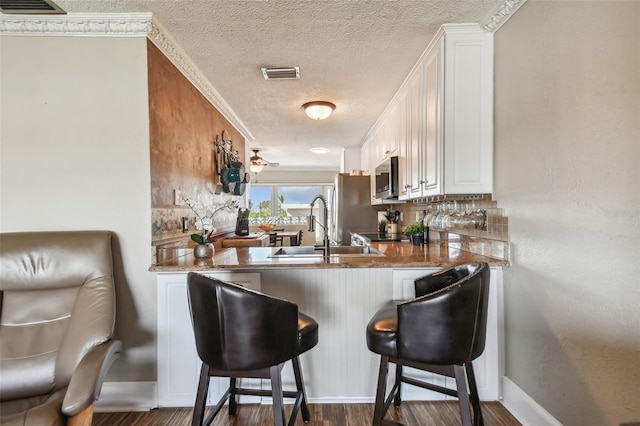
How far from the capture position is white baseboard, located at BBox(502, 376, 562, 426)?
59.1 inches

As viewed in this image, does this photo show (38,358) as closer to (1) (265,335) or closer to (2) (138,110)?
(1) (265,335)

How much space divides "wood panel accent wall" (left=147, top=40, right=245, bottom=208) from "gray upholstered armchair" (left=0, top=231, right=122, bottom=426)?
50 cm

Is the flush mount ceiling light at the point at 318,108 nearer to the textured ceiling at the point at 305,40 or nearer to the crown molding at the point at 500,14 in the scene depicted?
the textured ceiling at the point at 305,40

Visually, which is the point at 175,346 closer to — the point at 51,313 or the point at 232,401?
the point at 232,401

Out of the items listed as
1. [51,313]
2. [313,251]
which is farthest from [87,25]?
[313,251]

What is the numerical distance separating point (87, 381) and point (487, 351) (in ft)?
6.82

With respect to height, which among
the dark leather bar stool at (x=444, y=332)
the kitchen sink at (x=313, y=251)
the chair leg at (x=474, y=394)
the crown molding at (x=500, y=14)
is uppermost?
the crown molding at (x=500, y=14)

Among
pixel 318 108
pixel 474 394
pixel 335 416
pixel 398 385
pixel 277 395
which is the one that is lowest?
pixel 335 416

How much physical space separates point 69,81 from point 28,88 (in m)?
0.23

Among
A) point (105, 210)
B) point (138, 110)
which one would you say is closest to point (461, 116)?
point (138, 110)

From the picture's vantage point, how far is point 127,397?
1794 mm

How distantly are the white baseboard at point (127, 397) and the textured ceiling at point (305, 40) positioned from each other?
227 cm

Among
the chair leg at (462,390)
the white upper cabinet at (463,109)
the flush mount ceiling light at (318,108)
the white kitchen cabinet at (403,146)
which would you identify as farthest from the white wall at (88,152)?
the white kitchen cabinet at (403,146)

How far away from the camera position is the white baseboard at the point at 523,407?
1501 mm
